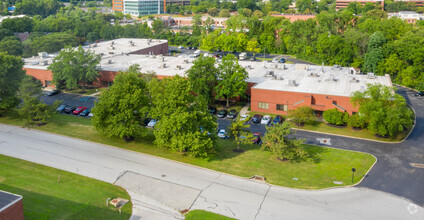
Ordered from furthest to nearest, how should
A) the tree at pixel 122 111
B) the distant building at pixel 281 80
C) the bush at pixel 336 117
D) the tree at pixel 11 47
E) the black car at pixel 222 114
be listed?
the tree at pixel 11 47, the black car at pixel 222 114, the distant building at pixel 281 80, the bush at pixel 336 117, the tree at pixel 122 111

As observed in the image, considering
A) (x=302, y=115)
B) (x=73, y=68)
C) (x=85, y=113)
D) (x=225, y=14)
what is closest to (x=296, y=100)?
(x=302, y=115)

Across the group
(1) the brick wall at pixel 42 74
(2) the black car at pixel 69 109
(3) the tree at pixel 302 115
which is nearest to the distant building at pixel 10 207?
(2) the black car at pixel 69 109

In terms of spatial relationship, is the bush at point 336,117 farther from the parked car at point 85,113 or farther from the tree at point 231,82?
the parked car at point 85,113

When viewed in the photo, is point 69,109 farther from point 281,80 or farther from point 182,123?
point 281,80

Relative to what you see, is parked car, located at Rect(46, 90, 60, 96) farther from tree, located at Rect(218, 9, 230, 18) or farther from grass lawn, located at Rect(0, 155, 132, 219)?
tree, located at Rect(218, 9, 230, 18)

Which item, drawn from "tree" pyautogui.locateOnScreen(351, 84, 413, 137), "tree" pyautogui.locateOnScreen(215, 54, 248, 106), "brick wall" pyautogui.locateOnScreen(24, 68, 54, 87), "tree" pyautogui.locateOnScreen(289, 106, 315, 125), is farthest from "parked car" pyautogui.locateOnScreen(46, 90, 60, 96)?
"tree" pyautogui.locateOnScreen(351, 84, 413, 137)
